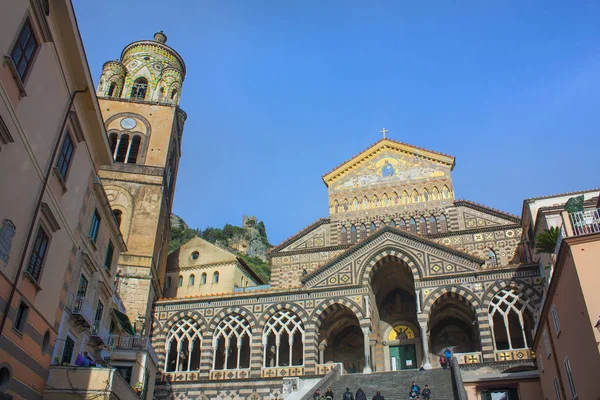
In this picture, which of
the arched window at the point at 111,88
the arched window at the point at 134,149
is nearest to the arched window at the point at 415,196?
the arched window at the point at 134,149

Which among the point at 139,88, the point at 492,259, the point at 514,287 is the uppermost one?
the point at 139,88

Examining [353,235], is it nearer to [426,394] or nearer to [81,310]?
[426,394]

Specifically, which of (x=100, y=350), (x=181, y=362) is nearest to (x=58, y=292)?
(x=100, y=350)

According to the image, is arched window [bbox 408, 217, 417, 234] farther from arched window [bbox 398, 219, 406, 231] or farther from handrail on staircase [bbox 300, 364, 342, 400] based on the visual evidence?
handrail on staircase [bbox 300, 364, 342, 400]

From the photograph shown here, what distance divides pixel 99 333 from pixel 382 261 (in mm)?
14770

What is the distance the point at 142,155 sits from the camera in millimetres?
34344

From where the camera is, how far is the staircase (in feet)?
66.8

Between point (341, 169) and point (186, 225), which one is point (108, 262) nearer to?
point (341, 169)

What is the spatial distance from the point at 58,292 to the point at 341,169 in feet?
78.2

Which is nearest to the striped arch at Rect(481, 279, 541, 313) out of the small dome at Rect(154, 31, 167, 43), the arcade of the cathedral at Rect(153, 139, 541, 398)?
the arcade of the cathedral at Rect(153, 139, 541, 398)

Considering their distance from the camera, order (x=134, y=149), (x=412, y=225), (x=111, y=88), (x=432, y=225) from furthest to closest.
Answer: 1. (x=111, y=88)
2. (x=134, y=149)
3. (x=412, y=225)
4. (x=432, y=225)

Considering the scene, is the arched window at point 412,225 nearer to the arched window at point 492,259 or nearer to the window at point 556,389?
the arched window at point 492,259

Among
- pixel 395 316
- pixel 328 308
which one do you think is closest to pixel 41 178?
pixel 328 308

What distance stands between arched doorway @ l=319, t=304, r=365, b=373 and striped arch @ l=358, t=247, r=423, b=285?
79.9 inches
